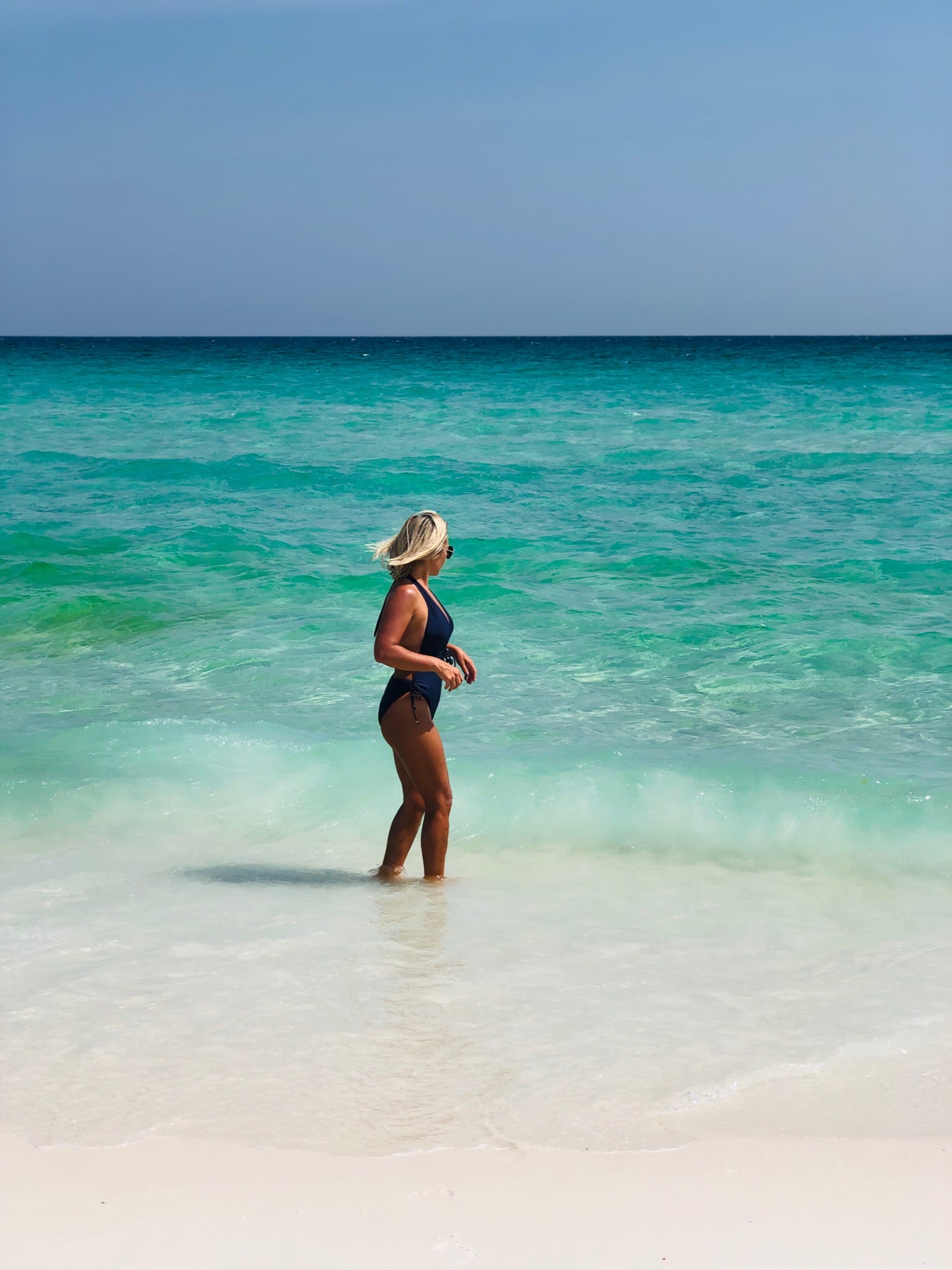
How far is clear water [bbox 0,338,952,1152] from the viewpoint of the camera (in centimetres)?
345

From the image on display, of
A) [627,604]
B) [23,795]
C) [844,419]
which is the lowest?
[23,795]

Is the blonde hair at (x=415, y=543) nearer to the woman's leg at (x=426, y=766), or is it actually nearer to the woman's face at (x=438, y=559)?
the woman's face at (x=438, y=559)

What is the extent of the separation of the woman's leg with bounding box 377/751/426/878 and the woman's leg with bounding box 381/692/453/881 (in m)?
0.02

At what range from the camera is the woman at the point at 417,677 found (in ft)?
15.4

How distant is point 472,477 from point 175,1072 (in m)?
16.1

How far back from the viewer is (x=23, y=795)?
20.3ft

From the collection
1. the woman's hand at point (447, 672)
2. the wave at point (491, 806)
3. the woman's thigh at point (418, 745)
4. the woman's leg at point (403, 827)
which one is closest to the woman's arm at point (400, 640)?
the woman's hand at point (447, 672)

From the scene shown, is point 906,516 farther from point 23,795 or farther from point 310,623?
point 23,795

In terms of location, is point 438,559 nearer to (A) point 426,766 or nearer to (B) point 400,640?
(B) point 400,640

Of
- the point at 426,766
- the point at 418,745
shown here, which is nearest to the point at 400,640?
the point at 418,745

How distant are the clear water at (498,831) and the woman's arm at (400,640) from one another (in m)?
1.01

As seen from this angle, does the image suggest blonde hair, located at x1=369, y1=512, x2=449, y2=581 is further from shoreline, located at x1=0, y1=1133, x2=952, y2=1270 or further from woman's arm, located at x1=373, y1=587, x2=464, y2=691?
shoreline, located at x1=0, y1=1133, x2=952, y2=1270

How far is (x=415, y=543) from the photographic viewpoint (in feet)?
15.5

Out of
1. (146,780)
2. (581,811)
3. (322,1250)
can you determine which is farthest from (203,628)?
(322,1250)
